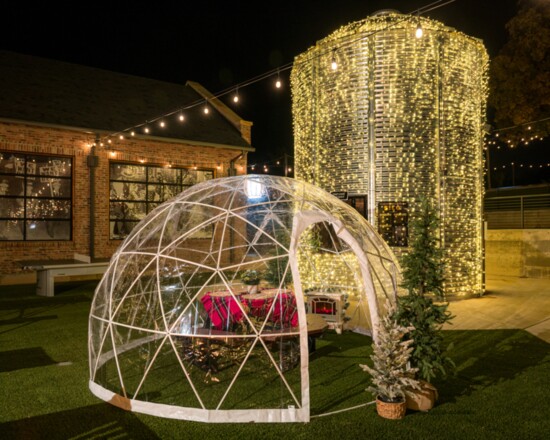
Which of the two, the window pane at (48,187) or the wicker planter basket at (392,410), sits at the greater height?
the window pane at (48,187)

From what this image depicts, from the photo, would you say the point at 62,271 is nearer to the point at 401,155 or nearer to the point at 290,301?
the point at 290,301

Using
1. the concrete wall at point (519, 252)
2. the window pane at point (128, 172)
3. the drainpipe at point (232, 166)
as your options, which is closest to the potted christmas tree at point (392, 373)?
the concrete wall at point (519, 252)

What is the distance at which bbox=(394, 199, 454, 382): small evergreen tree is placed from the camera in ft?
17.3

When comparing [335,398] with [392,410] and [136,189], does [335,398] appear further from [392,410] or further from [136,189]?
[136,189]

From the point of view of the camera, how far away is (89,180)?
15.8m

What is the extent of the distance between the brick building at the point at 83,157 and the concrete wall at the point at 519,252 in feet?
34.0

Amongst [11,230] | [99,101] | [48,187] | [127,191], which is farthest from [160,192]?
[11,230]

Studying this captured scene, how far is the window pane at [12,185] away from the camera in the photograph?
14477 mm

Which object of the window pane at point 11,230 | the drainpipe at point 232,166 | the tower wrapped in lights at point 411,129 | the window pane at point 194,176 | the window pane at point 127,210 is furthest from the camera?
the drainpipe at point 232,166

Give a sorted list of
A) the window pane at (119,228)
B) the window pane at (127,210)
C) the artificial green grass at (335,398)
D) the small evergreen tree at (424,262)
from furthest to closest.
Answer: the window pane at (127,210), the window pane at (119,228), the small evergreen tree at (424,262), the artificial green grass at (335,398)

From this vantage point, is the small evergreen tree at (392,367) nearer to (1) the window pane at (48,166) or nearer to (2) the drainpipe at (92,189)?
(2) the drainpipe at (92,189)

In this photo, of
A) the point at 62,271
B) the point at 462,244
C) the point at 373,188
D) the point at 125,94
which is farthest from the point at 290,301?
the point at 125,94

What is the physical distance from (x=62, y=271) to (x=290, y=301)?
7.78m

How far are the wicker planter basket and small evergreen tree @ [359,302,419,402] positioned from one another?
0.16ft
